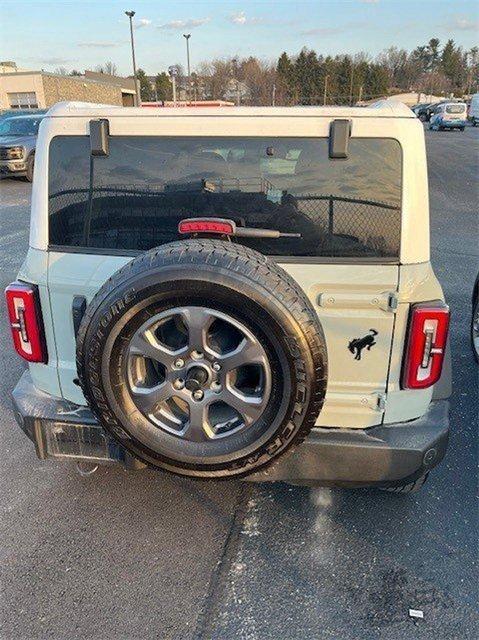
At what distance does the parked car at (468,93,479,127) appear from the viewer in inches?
1370

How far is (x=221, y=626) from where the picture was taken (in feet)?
6.78

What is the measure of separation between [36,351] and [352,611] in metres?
1.89

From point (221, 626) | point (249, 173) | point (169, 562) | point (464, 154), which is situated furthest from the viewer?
point (464, 154)

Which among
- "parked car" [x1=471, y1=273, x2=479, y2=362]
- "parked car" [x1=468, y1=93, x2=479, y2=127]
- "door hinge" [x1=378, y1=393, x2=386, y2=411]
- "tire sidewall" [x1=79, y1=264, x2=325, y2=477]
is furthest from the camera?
"parked car" [x1=468, y1=93, x2=479, y2=127]

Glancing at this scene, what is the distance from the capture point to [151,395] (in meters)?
2.15

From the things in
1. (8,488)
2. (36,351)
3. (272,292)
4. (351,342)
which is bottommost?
(8,488)

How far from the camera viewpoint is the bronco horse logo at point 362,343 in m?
2.20

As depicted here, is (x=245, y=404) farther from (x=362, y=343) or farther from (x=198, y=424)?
(x=362, y=343)

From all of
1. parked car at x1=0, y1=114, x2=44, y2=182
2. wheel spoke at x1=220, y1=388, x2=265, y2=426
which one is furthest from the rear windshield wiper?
parked car at x1=0, y1=114, x2=44, y2=182

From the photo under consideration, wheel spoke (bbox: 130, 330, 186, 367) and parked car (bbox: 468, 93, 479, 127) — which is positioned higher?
parked car (bbox: 468, 93, 479, 127)

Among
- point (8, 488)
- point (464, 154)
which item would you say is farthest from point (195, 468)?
point (464, 154)

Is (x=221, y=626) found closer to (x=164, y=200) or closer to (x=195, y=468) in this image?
(x=195, y=468)

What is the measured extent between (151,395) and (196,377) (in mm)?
227

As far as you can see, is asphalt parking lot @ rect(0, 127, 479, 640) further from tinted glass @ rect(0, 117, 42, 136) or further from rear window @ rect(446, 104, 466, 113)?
rear window @ rect(446, 104, 466, 113)
